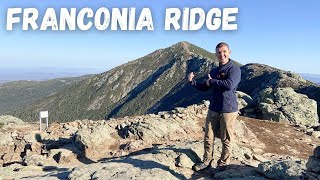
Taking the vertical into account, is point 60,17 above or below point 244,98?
above

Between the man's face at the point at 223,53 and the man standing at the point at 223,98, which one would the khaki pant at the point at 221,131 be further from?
the man's face at the point at 223,53

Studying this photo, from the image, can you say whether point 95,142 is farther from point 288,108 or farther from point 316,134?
point 288,108

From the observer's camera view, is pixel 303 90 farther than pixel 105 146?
Yes

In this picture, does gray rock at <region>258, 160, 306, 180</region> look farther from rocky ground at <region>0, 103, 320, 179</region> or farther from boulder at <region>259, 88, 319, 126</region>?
boulder at <region>259, 88, 319, 126</region>

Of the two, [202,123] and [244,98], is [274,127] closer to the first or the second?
[202,123]

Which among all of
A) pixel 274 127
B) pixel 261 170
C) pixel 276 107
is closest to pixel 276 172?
pixel 261 170

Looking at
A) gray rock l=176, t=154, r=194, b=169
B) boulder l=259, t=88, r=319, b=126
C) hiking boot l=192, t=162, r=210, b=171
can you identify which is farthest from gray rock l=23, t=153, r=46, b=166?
boulder l=259, t=88, r=319, b=126
